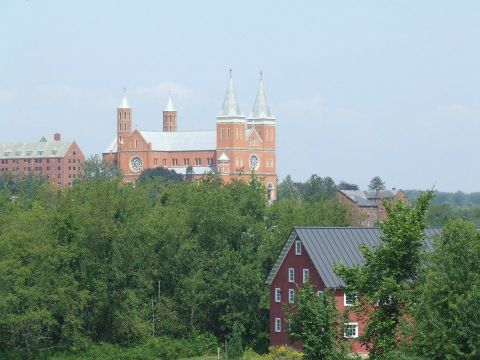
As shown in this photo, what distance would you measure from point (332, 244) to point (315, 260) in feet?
3.88

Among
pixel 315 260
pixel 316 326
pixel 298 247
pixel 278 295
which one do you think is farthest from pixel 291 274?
pixel 316 326

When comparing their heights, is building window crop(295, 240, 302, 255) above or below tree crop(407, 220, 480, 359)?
above

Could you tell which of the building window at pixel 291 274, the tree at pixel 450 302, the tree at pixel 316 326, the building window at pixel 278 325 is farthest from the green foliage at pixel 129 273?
the tree at pixel 450 302

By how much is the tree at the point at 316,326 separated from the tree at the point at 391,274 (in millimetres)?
3624

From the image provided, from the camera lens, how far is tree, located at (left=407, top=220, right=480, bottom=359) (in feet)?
116

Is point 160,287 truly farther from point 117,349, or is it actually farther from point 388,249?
point 388,249

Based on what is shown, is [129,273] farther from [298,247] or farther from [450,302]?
[450,302]

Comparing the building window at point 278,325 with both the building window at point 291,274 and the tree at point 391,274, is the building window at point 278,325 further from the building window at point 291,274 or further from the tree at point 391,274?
the tree at point 391,274

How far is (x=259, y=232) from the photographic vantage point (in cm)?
7350

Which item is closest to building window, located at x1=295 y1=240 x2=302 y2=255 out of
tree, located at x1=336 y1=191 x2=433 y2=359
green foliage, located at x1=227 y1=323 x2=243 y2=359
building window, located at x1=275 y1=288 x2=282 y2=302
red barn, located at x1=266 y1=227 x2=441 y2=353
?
red barn, located at x1=266 y1=227 x2=441 y2=353

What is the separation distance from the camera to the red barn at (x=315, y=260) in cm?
6094

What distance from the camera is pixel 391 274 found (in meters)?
39.8

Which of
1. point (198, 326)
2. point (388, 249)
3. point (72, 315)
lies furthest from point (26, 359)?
point (388, 249)

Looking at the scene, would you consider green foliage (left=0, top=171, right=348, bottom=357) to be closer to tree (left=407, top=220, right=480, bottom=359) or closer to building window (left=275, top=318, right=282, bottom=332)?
building window (left=275, top=318, right=282, bottom=332)
